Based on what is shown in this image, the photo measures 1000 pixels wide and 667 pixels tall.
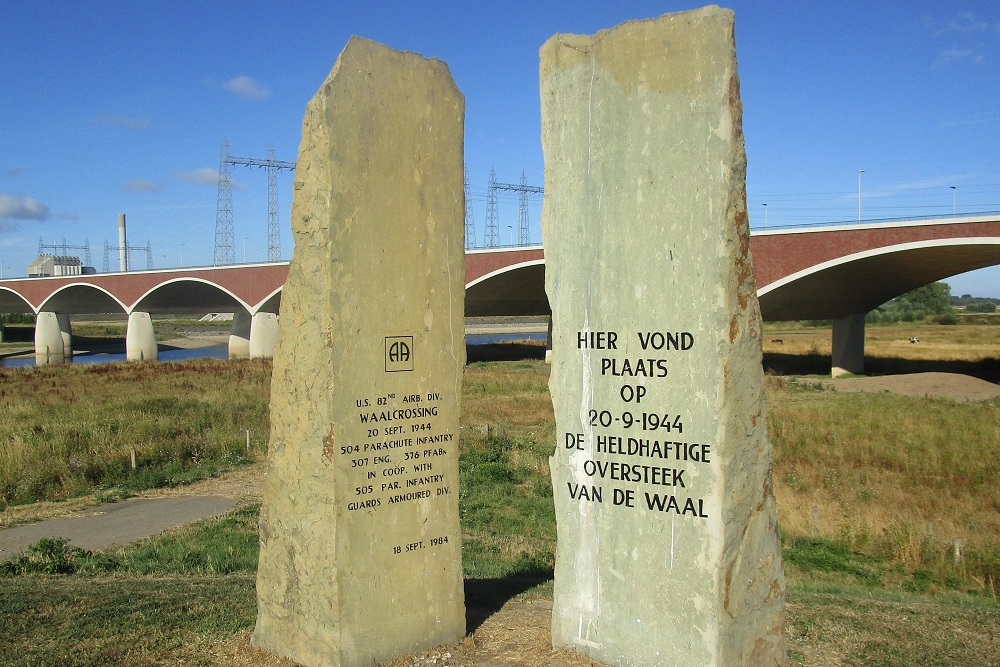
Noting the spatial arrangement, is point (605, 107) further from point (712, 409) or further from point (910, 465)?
point (910, 465)

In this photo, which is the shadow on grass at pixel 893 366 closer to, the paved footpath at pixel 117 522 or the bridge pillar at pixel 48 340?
the paved footpath at pixel 117 522

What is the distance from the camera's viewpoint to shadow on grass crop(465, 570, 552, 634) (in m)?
6.41

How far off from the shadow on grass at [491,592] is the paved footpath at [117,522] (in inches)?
205

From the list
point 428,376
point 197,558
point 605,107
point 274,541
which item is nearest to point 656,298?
point 605,107

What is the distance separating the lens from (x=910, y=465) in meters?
15.1

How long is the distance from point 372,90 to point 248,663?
3839 millimetres

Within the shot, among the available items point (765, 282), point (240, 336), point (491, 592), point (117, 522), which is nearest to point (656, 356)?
point (491, 592)

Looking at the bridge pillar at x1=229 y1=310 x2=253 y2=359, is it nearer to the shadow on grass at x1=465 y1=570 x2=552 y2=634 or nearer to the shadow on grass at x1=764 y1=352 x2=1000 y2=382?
the shadow on grass at x1=764 y1=352 x2=1000 y2=382

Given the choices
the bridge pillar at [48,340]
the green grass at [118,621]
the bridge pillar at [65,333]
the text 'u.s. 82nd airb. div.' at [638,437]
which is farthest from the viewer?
the bridge pillar at [65,333]

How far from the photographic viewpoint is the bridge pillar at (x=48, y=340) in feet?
206

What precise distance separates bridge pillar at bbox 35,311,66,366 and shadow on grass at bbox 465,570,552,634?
64212 mm

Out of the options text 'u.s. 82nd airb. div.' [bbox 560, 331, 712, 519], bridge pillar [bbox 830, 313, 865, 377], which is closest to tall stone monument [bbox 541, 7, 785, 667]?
text 'u.s. 82nd airb. div.' [bbox 560, 331, 712, 519]

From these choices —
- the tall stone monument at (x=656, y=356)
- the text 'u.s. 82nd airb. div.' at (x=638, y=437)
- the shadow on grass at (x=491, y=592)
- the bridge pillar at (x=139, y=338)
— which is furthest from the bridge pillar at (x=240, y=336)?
the text 'u.s. 82nd airb. div.' at (x=638, y=437)

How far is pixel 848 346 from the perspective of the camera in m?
38.5
